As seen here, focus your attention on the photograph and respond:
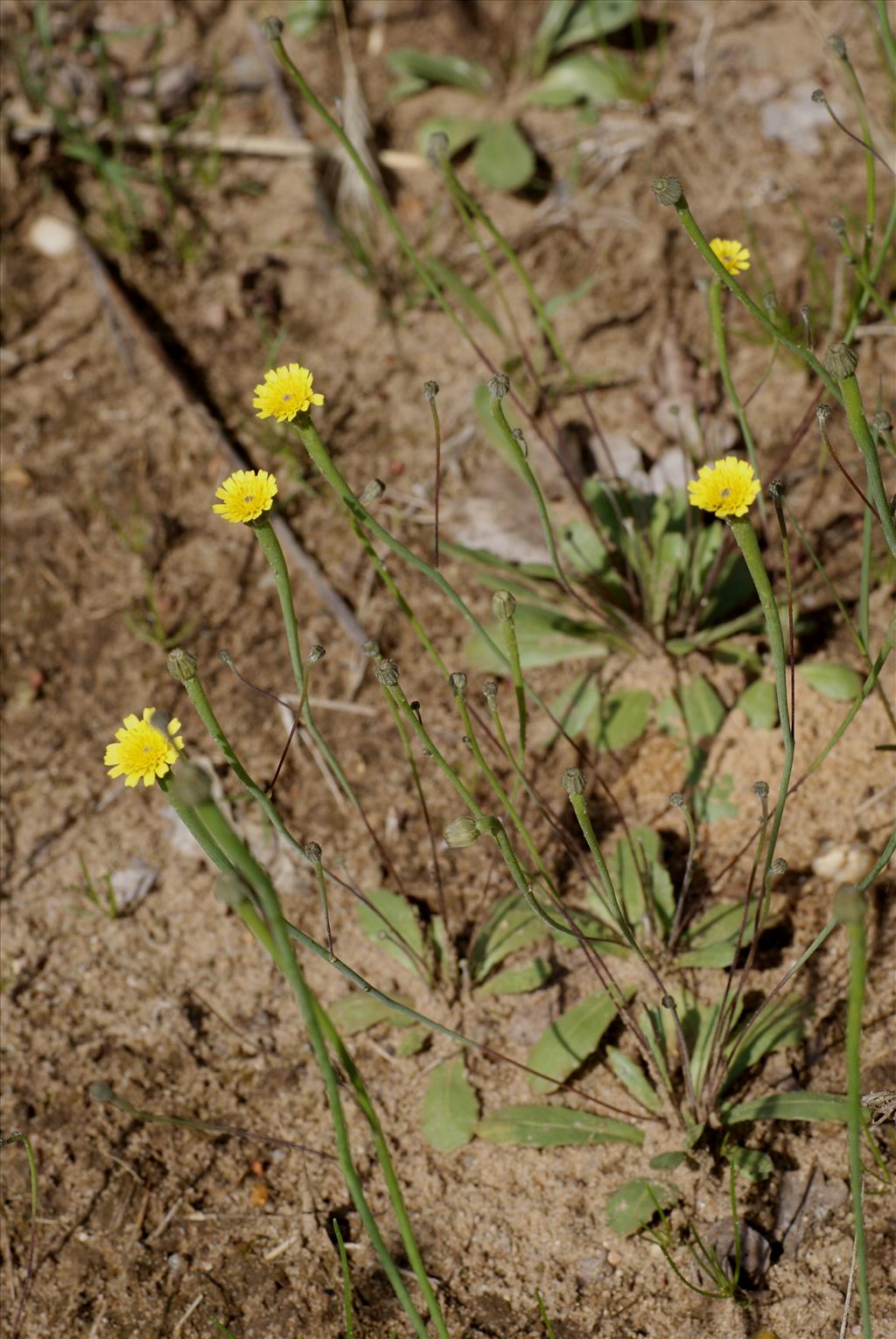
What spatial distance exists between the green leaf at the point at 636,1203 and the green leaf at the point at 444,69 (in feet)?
11.2

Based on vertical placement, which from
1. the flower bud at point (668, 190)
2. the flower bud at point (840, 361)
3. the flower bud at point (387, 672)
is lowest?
the flower bud at point (387, 672)

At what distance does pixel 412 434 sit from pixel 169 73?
5.96 ft

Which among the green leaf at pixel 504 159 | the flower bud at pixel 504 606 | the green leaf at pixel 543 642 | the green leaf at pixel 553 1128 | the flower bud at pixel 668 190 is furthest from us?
the green leaf at pixel 504 159

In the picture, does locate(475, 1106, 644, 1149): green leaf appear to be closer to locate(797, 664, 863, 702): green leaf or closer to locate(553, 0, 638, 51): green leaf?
locate(797, 664, 863, 702): green leaf

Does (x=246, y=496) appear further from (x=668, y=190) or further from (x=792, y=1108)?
(x=792, y=1108)

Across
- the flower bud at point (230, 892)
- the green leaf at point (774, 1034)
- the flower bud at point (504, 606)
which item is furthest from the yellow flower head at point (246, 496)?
the green leaf at point (774, 1034)

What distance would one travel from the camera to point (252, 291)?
3.86 meters

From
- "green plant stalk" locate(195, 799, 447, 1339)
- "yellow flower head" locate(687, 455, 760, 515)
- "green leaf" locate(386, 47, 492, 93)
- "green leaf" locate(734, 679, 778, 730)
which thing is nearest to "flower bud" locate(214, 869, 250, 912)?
"green plant stalk" locate(195, 799, 447, 1339)

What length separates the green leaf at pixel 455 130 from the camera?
3906mm

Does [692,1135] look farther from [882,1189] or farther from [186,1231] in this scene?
[186,1231]

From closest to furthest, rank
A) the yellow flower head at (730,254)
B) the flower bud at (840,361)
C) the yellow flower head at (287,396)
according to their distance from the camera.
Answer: the flower bud at (840,361)
the yellow flower head at (287,396)
the yellow flower head at (730,254)

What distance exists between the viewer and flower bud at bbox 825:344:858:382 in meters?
1.69

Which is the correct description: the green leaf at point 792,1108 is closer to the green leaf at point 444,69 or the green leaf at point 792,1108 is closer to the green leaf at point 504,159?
the green leaf at point 504,159

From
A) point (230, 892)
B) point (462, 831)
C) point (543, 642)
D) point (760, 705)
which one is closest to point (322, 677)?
point (543, 642)
